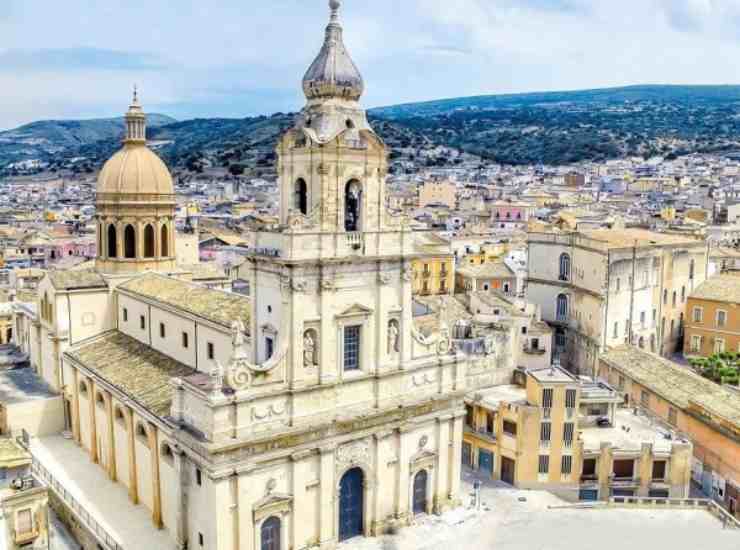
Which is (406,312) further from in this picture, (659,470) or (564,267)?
(564,267)

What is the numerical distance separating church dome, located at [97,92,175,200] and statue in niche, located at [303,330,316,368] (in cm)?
2014

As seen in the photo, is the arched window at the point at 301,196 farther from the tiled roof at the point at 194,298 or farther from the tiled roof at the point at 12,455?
the tiled roof at the point at 12,455

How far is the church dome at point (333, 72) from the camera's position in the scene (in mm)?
29272

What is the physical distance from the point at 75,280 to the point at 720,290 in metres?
49.8

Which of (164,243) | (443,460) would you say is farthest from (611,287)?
(164,243)

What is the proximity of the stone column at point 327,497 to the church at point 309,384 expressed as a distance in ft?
0.19

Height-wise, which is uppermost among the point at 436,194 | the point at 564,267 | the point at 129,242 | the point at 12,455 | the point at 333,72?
the point at 333,72

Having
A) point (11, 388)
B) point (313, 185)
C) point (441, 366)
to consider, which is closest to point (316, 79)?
point (313, 185)

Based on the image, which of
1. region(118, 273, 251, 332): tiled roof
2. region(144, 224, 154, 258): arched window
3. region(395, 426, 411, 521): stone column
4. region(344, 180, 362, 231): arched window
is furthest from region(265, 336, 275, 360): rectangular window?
region(144, 224, 154, 258): arched window

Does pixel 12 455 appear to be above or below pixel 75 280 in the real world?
below

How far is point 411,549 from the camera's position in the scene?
30.5 meters

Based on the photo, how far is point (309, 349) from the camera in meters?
28.9

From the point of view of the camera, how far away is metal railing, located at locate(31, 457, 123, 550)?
97.8 ft

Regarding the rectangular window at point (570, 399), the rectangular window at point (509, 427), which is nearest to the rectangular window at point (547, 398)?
the rectangular window at point (570, 399)
